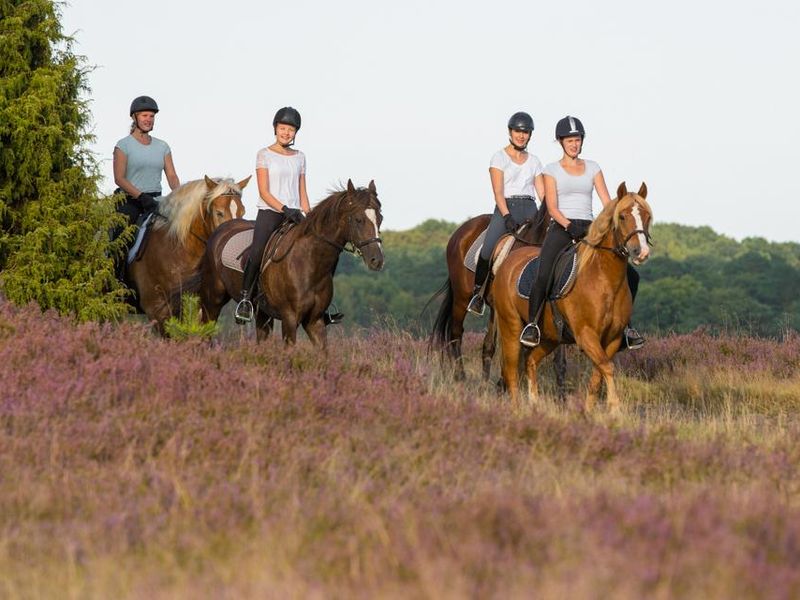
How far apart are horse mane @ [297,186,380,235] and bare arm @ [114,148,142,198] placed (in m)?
2.91

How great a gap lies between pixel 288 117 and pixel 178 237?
96.0 inches

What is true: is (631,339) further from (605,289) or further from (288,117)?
(288,117)

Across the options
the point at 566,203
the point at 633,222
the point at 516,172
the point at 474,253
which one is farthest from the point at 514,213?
the point at 633,222

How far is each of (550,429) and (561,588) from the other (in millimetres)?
4393

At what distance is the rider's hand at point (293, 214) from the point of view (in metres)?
13.2

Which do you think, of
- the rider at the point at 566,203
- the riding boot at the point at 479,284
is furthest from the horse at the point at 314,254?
the riding boot at the point at 479,284

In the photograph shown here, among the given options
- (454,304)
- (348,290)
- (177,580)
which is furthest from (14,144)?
(348,290)

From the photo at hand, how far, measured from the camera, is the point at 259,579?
505 centimetres

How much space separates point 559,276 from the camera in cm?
1195

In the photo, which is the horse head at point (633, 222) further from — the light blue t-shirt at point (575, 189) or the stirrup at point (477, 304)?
the stirrup at point (477, 304)

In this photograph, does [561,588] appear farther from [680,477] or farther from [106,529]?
[680,477]

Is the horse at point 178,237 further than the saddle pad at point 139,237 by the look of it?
No

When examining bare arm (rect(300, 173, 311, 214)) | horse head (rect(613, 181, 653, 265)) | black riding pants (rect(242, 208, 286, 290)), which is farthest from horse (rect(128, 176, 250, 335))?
horse head (rect(613, 181, 653, 265))

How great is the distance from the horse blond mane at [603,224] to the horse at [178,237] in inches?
189
